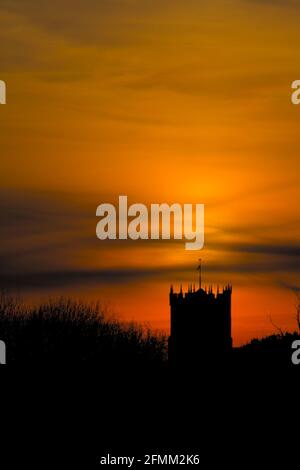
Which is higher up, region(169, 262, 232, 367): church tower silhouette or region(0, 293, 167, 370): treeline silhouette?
region(169, 262, 232, 367): church tower silhouette

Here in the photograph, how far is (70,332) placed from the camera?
80.8 m

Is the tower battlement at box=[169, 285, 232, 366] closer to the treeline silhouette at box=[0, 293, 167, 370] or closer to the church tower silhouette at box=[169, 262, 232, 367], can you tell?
the church tower silhouette at box=[169, 262, 232, 367]

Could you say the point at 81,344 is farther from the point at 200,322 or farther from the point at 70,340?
the point at 200,322

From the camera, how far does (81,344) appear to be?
261 feet

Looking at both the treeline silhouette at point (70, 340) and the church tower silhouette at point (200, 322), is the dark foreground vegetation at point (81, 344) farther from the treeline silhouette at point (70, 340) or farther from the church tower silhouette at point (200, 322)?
the church tower silhouette at point (200, 322)

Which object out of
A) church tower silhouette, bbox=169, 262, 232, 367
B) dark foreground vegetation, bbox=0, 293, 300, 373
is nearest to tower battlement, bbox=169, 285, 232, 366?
church tower silhouette, bbox=169, 262, 232, 367

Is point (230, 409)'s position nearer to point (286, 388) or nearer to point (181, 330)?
point (286, 388)

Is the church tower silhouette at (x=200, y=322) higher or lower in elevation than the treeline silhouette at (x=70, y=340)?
higher

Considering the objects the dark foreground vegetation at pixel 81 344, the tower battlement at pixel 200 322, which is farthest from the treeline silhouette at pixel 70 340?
the tower battlement at pixel 200 322

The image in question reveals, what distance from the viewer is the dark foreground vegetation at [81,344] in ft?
244

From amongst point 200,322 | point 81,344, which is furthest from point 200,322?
point 81,344

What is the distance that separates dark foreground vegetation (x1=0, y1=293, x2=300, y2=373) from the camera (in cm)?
7444

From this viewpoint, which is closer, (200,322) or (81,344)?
(81,344)
